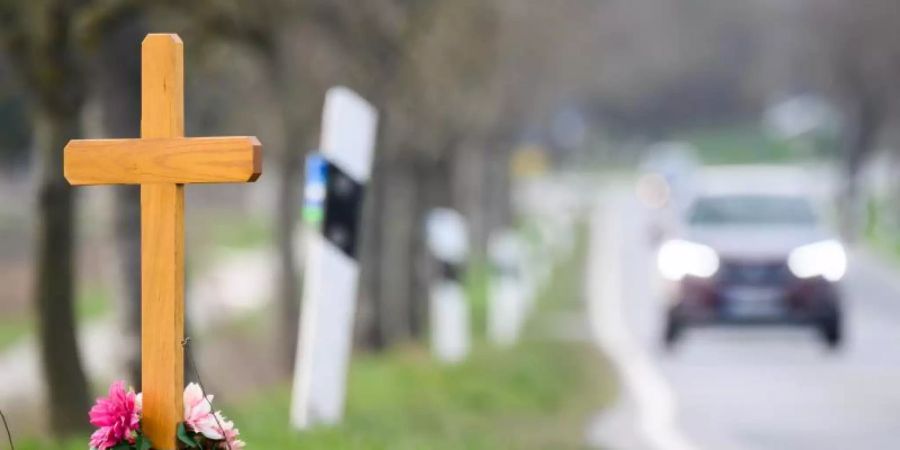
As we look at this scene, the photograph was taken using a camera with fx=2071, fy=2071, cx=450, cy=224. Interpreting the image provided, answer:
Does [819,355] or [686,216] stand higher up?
[686,216]

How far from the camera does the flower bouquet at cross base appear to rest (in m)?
4.96

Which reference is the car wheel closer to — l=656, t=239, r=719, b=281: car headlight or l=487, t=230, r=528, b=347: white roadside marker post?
l=656, t=239, r=719, b=281: car headlight

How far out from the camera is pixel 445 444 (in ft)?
33.1

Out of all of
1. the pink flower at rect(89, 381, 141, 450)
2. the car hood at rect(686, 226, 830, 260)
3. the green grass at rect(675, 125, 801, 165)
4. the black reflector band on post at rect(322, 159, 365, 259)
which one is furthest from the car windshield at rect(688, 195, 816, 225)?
the green grass at rect(675, 125, 801, 165)

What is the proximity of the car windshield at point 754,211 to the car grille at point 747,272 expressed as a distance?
961 millimetres

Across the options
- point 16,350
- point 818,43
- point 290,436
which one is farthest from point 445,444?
point 818,43

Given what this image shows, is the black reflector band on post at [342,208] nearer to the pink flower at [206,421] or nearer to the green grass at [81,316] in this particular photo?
the pink flower at [206,421]

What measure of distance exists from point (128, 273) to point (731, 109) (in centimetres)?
11846

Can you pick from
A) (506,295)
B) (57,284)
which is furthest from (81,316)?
(57,284)

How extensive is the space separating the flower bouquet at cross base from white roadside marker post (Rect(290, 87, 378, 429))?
15.2ft

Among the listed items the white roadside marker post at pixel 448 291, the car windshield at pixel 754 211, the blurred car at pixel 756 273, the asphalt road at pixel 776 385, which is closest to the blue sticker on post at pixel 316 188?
the asphalt road at pixel 776 385

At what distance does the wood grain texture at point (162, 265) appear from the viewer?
16.6ft

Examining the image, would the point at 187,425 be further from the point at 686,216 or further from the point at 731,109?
the point at 731,109

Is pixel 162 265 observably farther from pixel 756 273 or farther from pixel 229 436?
pixel 756 273
